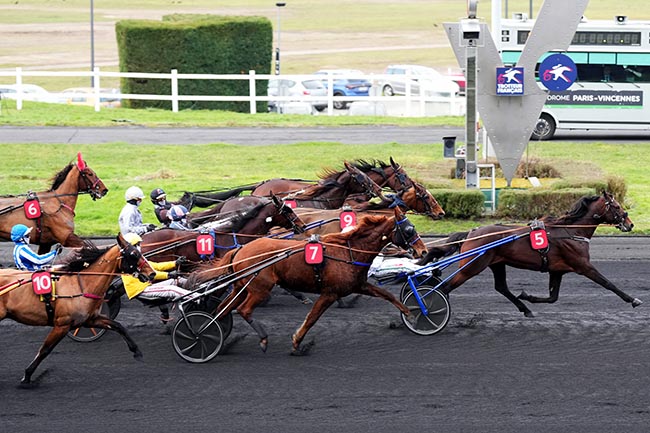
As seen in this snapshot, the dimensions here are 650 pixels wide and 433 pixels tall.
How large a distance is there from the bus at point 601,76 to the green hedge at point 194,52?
7547 mm

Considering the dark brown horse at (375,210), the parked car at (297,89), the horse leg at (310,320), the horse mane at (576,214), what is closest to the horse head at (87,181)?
the dark brown horse at (375,210)

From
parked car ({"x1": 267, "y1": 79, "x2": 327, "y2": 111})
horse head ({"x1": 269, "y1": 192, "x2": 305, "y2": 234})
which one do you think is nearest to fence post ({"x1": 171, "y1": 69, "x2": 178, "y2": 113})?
parked car ({"x1": 267, "y1": 79, "x2": 327, "y2": 111})

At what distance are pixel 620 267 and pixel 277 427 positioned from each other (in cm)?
684

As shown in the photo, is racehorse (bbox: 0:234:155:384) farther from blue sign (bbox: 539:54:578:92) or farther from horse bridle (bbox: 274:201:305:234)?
blue sign (bbox: 539:54:578:92)

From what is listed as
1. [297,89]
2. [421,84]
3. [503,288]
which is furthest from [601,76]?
[503,288]

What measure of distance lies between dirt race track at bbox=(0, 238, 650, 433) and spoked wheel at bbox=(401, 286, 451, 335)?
4.6 inches

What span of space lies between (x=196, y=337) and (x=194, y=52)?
795 inches

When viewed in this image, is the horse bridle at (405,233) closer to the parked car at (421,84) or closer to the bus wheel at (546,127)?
the bus wheel at (546,127)

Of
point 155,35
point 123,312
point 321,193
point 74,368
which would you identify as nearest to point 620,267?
point 321,193

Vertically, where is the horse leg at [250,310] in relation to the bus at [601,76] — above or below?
below

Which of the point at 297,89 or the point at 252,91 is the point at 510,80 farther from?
the point at 297,89

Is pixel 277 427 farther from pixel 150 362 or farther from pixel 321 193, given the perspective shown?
pixel 321 193

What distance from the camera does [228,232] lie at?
11031 millimetres

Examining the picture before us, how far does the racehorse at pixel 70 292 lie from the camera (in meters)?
8.82
